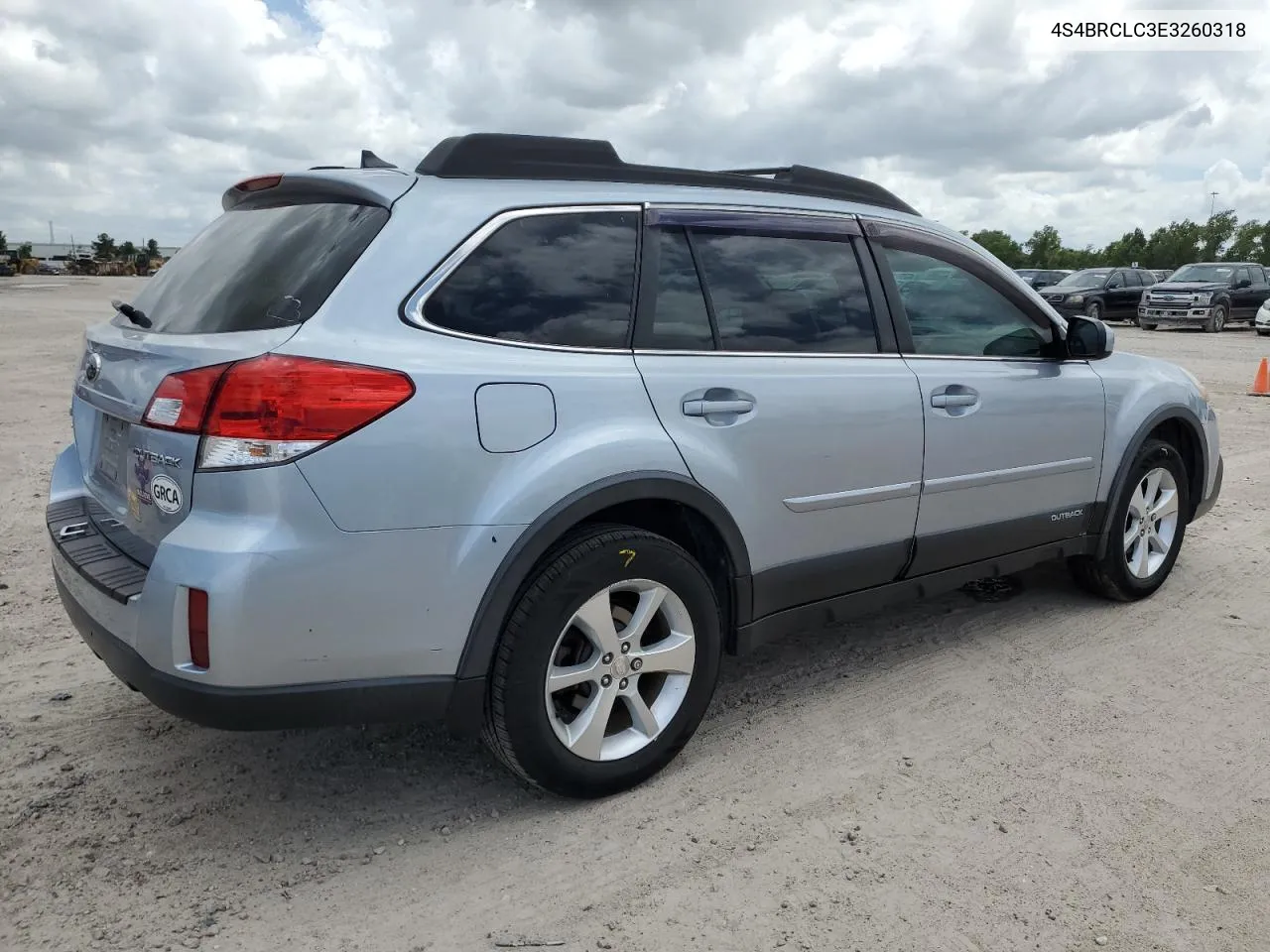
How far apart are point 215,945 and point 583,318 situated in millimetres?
1830

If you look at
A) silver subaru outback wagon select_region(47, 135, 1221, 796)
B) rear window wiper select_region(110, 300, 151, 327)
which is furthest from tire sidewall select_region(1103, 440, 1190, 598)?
rear window wiper select_region(110, 300, 151, 327)

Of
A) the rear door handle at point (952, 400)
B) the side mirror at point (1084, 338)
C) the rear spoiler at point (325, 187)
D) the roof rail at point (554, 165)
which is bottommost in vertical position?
the rear door handle at point (952, 400)

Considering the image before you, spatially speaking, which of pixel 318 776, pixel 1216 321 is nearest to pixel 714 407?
pixel 318 776

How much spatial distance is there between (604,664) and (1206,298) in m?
25.8

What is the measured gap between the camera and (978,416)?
12.9ft

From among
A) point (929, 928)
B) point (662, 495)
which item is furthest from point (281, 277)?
point (929, 928)

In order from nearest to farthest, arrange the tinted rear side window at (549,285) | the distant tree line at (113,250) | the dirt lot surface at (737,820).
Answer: the dirt lot surface at (737,820) < the tinted rear side window at (549,285) < the distant tree line at (113,250)

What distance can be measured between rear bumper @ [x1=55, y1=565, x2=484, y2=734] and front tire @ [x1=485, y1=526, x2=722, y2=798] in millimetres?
127

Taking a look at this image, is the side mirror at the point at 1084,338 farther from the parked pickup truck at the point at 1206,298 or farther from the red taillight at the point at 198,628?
the parked pickup truck at the point at 1206,298

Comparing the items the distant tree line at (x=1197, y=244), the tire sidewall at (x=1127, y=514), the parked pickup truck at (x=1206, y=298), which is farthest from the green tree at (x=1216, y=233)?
the tire sidewall at (x=1127, y=514)

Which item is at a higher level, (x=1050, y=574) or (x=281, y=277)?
(x=281, y=277)

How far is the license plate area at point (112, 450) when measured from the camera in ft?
9.20

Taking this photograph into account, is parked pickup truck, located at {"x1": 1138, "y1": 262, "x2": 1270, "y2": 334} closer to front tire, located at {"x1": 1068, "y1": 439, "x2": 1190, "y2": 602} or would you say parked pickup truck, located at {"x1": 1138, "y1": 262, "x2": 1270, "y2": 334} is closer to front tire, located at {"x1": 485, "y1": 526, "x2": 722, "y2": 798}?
front tire, located at {"x1": 1068, "y1": 439, "x2": 1190, "y2": 602}

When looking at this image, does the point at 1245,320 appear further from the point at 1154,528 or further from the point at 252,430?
the point at 252,430
